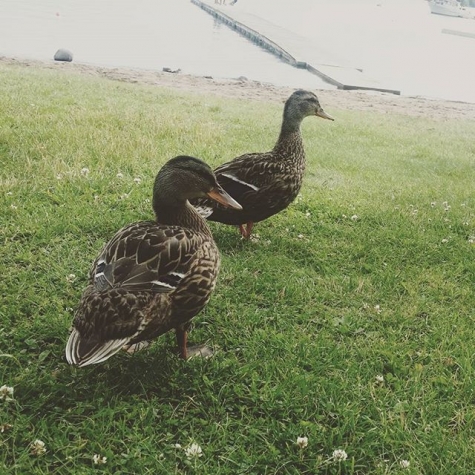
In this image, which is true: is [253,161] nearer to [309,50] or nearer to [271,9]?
[309,50]

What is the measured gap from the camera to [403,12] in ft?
215

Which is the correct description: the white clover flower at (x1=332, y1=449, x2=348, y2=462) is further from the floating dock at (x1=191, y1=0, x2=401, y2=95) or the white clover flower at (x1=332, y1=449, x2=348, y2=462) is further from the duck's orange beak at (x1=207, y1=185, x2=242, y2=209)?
the floating dock at (x1=191, y1=0, x2=401, y2=95)

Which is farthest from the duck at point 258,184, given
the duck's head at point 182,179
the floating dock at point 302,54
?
the floating dock at point 302,54

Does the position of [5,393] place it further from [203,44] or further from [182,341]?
[203,44]

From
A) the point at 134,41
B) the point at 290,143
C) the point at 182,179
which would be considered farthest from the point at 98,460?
the point at 134,41

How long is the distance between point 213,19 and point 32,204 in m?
36.1

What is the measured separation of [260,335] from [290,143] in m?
2.29

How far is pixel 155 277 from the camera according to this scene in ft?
9.86

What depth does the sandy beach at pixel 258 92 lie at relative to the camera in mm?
15062

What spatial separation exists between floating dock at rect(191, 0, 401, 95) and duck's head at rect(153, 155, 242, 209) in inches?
657

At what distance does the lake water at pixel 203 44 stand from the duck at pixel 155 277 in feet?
52.2

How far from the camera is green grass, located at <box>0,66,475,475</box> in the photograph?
2770 millimetres

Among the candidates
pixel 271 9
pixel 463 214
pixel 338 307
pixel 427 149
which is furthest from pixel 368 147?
pixel 271 9

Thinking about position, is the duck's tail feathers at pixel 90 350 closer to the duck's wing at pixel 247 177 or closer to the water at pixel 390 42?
the duck's wing at pixel 247 177
